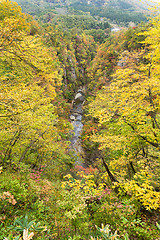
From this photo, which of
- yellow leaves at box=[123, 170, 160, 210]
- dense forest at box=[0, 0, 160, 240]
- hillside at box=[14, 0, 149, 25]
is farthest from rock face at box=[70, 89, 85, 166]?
hillside at box=[14, 0, 149, 25]


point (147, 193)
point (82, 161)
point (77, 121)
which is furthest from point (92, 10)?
point (147, 193)

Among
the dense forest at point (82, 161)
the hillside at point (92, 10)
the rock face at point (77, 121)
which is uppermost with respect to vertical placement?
the hillside at point (92, 10)

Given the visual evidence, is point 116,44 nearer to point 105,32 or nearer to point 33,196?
point 33,196

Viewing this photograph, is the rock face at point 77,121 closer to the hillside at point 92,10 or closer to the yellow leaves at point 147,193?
the yellow leaves at point 147,193

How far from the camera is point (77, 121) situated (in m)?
28.8

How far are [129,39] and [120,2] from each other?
171791mm

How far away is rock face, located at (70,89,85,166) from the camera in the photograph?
20581 mm

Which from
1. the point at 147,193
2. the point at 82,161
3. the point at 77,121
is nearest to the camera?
the point at 147,193

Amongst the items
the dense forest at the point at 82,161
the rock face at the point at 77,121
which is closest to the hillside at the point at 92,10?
the rock face at the point at 77,121

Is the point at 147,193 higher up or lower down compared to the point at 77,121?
higher up

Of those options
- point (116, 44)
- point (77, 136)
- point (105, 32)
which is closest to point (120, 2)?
point (105, 32)

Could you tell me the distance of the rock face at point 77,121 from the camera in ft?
67.5

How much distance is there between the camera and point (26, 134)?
22.2ft

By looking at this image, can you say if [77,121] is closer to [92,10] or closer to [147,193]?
[147,193]
